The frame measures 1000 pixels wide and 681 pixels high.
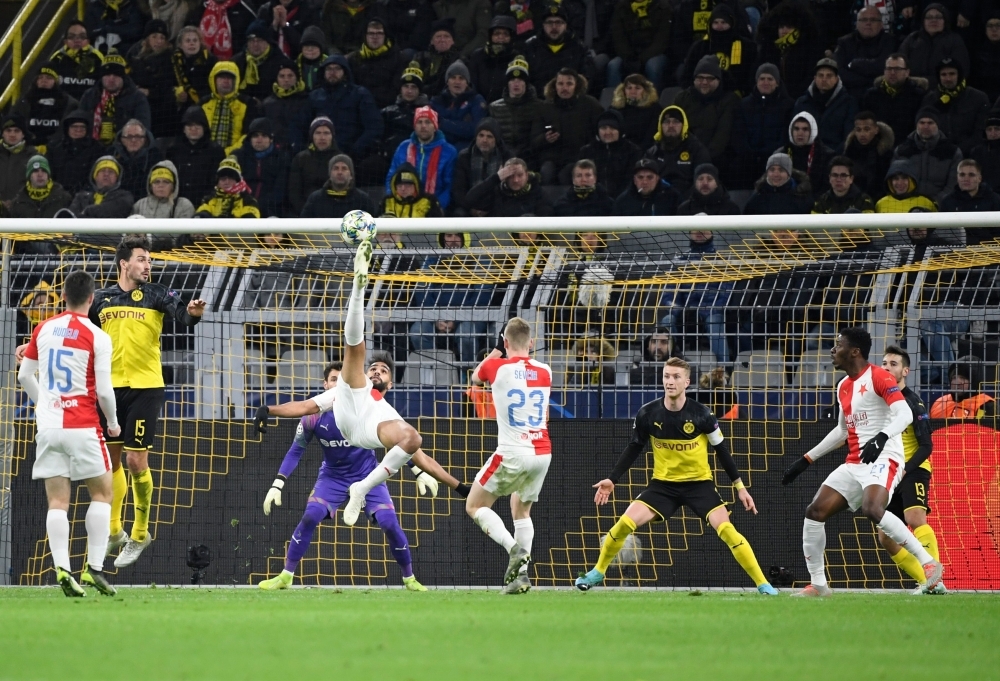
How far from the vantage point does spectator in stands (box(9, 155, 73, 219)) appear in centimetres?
1723

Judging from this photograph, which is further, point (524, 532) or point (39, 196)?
point (39, 196)

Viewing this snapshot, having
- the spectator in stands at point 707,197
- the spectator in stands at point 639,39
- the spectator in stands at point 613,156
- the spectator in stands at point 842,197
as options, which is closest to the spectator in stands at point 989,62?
the spectator in stands at point 842,197

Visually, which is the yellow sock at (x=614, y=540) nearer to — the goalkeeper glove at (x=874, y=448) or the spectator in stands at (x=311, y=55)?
the goalkeeper glove at (x=874, y=448)

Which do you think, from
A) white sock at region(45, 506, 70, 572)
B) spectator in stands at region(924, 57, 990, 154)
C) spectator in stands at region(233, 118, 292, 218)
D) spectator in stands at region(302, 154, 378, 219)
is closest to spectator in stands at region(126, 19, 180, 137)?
spectator in stands at region(233, 118, 292, 218)

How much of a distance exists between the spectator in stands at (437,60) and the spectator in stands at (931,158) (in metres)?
6.04

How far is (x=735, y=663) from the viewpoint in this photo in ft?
18.4

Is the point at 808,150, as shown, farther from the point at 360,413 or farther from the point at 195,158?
the point at 360,413

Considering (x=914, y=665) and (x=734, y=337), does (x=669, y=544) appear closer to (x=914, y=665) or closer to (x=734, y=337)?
(x=734, y=337)

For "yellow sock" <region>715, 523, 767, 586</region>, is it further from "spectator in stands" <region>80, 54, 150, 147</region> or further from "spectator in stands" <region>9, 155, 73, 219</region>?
"spectator in stands" <region>80, 54, 150, 147</region>

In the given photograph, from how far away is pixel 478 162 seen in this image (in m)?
16.2

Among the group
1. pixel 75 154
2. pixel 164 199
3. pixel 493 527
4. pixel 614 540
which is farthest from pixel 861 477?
pixel 75 154

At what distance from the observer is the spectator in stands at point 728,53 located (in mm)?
16875

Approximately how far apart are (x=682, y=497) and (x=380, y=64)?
9.36m

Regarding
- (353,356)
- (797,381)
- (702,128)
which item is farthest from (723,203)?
(353,356)
